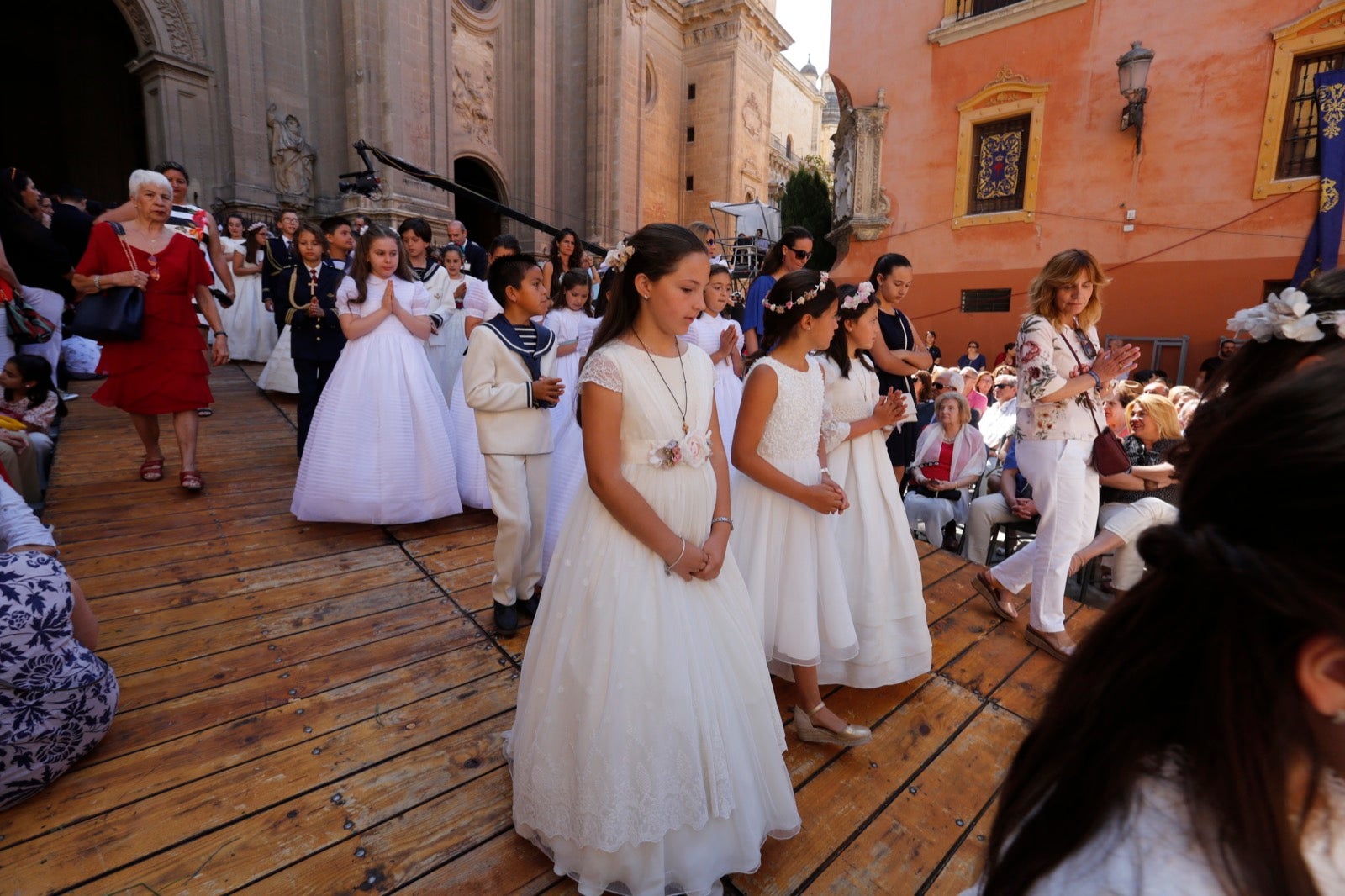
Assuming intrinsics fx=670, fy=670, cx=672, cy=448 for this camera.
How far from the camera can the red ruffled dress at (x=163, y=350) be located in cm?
417

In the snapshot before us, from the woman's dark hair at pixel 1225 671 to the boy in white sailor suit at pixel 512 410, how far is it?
2.65 m

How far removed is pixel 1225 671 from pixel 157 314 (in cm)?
528

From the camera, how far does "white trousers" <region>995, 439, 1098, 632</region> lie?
3.29 metres

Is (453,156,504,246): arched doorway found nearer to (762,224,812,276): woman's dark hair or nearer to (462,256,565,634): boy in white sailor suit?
(762,224,812,276): woman's dark hair

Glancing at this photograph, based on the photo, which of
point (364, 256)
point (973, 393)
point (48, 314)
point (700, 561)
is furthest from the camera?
point (973, 393)

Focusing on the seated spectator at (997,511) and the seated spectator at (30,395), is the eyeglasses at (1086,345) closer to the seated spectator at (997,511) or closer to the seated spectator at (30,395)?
the seated spectator at (997,511)

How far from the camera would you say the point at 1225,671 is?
634 millimetres

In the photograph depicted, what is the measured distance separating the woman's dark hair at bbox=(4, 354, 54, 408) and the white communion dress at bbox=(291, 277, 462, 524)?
2440mm

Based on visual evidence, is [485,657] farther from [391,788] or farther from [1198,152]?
[1198,152]

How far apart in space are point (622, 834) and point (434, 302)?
4454 mm

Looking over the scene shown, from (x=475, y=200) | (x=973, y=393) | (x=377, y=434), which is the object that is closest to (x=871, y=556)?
(x=377, y=434)

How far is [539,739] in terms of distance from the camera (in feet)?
5.95

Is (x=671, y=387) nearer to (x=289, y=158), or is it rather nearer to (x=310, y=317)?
(x=310, y=317)

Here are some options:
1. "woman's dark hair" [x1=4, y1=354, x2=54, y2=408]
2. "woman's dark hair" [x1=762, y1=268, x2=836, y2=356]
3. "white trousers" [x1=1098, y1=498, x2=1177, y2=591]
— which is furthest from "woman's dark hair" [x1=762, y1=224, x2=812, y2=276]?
"woman's dark hair" [x1=4, y1=354, x2=54, y2=408]
